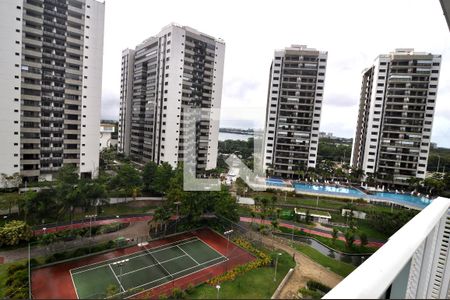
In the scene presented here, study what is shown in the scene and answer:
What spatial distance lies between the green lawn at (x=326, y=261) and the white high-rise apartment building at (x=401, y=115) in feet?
50.3

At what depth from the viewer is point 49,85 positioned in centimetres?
1366

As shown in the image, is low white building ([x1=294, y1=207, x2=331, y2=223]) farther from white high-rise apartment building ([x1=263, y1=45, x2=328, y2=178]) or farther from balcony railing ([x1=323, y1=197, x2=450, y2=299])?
balcony railing ([x1=323, y1=197, x2=450, y2=299])

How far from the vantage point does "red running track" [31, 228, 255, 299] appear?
414cm

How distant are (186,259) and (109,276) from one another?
2.09 m

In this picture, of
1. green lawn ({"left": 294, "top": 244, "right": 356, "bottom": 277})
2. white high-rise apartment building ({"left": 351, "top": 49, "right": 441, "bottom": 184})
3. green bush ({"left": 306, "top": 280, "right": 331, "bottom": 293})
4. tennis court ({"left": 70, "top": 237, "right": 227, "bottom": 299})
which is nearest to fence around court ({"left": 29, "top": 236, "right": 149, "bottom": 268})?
tennis court ({"left": 70, "top": 237, "right": 227, "bottom": 299})

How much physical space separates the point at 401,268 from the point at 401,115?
23.8 m

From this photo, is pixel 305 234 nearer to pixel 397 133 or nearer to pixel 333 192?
pixel 333 192

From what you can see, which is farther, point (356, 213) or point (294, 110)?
point (294, 110)

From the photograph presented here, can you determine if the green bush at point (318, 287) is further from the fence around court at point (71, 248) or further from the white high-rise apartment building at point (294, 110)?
the white high-rise apartment building at point (294, 110)

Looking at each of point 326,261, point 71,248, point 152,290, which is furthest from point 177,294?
point 326,261

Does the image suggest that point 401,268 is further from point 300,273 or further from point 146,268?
point 146,268

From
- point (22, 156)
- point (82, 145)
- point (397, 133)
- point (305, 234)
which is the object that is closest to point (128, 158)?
point (82, 145)

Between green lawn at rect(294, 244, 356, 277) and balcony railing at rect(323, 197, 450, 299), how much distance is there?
5.17 m

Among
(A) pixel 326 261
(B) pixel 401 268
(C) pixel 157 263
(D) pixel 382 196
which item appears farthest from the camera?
(D) pixel 382 196
